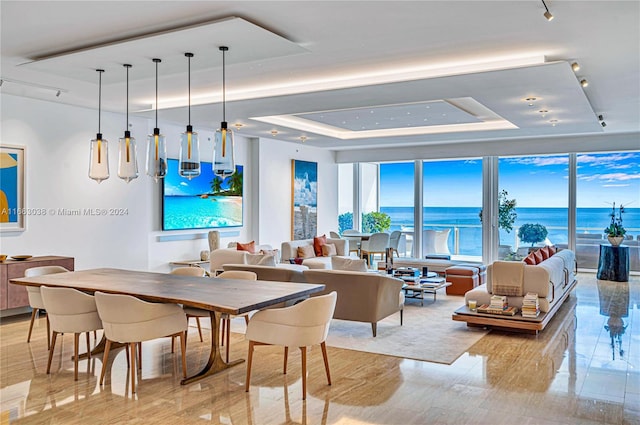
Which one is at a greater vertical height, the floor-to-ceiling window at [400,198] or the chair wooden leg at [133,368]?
the floor-to-ceiling window at [400,198]

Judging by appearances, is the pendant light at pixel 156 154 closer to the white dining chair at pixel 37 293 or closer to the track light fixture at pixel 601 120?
the white dining chair at pixel 37 293

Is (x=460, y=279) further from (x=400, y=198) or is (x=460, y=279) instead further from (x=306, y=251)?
(x=400, y=198)

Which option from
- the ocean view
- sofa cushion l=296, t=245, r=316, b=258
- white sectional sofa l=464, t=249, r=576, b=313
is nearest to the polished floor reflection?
white sectional sofa l=464, t=249, r=576, b=313

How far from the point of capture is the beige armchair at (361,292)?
5.93 metres

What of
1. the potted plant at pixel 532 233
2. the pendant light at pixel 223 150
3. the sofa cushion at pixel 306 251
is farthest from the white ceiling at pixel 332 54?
the potted plant at pixel 532 233

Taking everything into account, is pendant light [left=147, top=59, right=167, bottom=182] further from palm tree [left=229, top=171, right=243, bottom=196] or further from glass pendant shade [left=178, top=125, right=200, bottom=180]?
palm tree [left=229, top=171, right=243, bottom=196]

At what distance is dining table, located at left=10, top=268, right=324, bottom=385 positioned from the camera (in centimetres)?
409

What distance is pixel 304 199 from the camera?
12.7 m

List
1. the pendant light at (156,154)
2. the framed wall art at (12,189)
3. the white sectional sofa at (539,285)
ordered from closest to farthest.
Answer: the pendant light at (156,154)
the white sectional sofa at (539,285)
the framed wall art at (12,189)

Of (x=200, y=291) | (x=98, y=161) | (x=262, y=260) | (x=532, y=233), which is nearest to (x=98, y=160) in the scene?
(x=98, y=161)

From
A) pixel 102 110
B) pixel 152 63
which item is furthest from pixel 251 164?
pixel 152 63

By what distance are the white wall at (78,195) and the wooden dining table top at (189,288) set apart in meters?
2.15

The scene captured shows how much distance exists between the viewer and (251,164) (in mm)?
11406

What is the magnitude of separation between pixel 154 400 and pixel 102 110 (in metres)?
5.43
